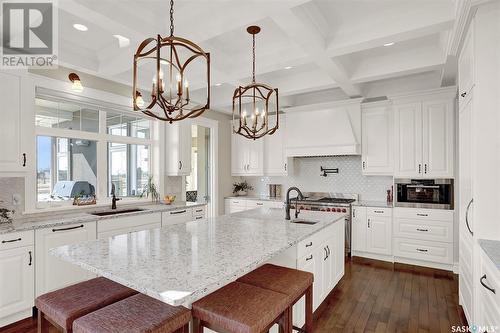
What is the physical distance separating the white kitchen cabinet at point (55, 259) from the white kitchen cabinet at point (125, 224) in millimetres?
134

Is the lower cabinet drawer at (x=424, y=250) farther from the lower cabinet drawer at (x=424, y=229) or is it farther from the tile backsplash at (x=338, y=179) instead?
the tile backsplash at (x=338, y=179)

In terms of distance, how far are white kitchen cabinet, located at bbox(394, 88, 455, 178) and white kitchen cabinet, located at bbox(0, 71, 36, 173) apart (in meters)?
4.81

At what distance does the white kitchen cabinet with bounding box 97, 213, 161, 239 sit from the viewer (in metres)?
3.24

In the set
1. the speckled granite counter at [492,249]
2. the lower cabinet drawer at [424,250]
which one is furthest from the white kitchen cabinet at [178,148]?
the speckled granite counter at [492,249]

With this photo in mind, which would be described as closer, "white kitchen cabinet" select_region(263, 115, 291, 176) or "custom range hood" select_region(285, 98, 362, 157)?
"custom range hood" select_region(285, 98, 362, 157)

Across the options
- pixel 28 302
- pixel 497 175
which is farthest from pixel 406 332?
pixel 28 302

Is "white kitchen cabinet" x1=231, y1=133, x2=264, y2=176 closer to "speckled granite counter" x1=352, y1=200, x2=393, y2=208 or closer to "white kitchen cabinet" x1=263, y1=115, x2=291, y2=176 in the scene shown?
"white kitchen cabinet" x1=263, y1=115, x2=291, y2=176

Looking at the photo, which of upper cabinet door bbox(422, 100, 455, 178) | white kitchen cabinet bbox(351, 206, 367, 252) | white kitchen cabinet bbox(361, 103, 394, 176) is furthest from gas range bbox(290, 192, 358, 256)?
upper cabinet door bbox(422, 100, 455, 178)

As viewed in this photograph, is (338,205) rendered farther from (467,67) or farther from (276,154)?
(467,67)

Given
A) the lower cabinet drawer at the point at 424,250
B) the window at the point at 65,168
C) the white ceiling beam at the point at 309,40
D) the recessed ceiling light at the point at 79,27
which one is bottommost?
the lower cabinet drawer at the point at 424,250

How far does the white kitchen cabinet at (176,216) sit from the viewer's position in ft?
13.1

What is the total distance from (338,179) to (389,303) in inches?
104

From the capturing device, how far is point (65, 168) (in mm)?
3701

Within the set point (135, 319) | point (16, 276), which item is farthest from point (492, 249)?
point (16, 276)
